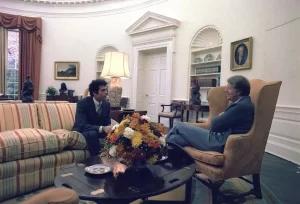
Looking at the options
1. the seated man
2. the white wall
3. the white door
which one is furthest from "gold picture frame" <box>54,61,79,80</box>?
the seated man

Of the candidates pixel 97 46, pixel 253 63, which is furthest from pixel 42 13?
pixel 253 63

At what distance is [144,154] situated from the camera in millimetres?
1519

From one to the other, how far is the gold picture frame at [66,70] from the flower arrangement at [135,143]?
689 centimetres

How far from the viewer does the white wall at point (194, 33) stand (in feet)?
11.5

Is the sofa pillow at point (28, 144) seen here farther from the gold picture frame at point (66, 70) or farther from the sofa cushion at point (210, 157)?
the gold picture frame at point (66, 70)

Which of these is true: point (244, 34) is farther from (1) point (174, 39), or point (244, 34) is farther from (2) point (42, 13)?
(2) point (42, 13)

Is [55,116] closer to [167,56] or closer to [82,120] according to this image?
[82,120]

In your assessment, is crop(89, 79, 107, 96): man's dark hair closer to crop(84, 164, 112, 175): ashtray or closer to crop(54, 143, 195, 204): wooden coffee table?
crop(54, 143, 195, 204): wooden coffee table

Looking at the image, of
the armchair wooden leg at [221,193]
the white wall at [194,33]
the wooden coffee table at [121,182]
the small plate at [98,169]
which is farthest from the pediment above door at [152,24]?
the small plate at [98,169]

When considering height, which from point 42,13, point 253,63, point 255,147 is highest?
point 42,13

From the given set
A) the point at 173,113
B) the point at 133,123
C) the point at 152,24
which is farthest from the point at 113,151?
the point at 152,24

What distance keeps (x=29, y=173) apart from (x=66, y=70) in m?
6.35

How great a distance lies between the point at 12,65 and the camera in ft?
25.8

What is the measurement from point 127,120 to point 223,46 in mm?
4073
